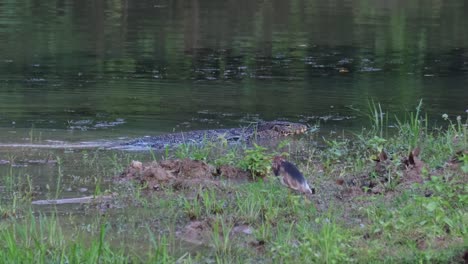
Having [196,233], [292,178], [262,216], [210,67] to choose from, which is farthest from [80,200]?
[210,67]

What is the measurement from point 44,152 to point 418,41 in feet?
36.1

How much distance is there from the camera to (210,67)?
1386 cm

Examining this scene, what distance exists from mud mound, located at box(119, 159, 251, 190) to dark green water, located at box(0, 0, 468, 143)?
7.43 ft

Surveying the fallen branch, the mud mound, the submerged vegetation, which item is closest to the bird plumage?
the submerged vegetation

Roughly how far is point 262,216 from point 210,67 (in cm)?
846

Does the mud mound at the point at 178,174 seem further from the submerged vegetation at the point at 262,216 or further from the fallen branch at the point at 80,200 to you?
the fallen branch at the point at 80,200

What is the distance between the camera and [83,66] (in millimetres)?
13773

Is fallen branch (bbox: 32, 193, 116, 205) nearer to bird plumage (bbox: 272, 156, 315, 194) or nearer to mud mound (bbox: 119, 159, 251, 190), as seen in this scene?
mud mound (bbox: 119, 159, 251, 190)

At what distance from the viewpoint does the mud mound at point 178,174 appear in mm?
6430

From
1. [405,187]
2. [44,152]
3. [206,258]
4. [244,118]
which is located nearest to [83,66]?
[244,118]

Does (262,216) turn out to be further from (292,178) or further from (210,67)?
(210,67)

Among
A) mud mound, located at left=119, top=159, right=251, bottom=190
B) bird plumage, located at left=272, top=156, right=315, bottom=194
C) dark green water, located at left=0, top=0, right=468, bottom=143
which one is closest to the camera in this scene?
bird plumage, located at left=272, top=156, right=315, bottom=194

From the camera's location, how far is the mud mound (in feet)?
21.1

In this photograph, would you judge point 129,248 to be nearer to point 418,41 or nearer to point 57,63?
point 57,63
